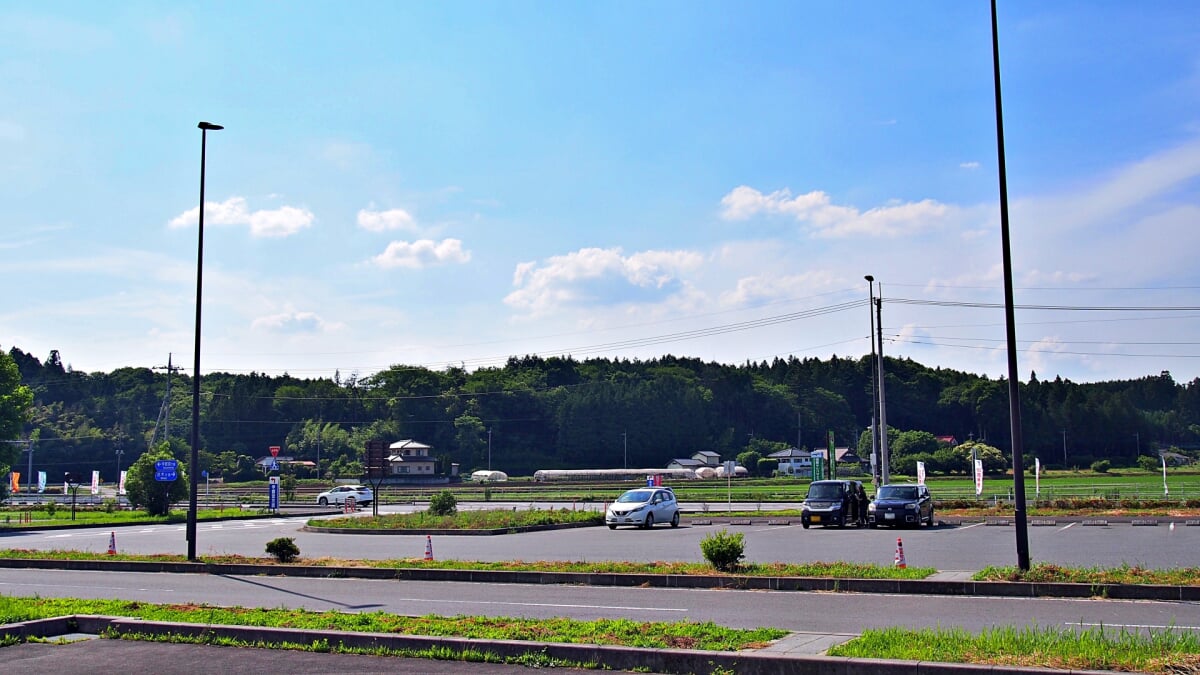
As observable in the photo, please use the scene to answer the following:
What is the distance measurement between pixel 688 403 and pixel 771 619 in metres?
132

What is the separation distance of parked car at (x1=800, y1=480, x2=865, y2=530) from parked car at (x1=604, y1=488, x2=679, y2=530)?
5643 mm

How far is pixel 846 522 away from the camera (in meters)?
34.0

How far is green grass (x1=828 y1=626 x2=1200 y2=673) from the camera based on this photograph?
8401 millimetres

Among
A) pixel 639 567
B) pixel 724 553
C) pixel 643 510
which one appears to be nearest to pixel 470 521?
pixel 643 510

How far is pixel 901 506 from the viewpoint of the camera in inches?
1300

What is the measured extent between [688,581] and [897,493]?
62.5 ft

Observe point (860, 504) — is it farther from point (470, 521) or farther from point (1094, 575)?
point (1094, 575)

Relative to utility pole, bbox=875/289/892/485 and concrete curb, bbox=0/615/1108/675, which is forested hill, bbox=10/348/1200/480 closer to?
utility pole, bbox=875/289/892/485

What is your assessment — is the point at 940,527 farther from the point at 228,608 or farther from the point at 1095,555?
the point at 228,608

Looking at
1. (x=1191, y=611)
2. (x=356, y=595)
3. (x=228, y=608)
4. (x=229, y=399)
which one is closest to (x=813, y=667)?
(x=1191, y=611)

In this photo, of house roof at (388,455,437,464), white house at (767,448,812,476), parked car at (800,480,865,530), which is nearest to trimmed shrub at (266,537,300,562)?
parked car at (800,480,865,530)

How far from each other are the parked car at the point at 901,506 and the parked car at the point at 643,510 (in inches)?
292

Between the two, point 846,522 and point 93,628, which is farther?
point 846,522

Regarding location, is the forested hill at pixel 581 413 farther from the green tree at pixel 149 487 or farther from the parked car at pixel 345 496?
the green tree at pixel 149 487
